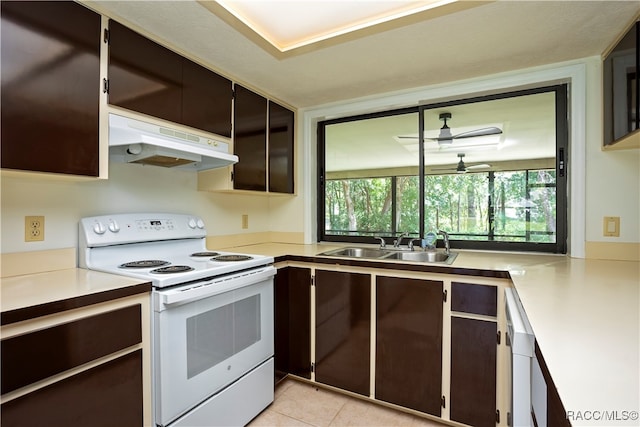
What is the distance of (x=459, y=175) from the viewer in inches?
98.1

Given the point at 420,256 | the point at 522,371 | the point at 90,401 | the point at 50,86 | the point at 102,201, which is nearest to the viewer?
the point at 522,371

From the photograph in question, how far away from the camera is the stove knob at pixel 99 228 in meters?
1.60

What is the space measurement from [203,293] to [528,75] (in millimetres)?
2333

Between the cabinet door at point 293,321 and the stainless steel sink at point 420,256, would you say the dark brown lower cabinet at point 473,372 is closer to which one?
the stainless steel sink at point 420,256

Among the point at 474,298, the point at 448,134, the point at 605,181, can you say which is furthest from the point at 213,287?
the point at 605,181

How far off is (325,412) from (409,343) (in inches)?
26.1

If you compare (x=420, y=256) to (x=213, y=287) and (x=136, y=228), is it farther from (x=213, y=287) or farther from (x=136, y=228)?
(x=136, y=228)

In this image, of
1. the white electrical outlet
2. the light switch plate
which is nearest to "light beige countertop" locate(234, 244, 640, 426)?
the light switch plate

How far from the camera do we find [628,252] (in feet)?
6.11

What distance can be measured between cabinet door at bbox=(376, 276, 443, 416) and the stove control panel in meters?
1.26

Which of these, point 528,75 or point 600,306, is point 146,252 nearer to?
point 600,306

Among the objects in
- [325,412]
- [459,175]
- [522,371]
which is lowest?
[325,412]

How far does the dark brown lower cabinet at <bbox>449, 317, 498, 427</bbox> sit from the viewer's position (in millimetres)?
1657

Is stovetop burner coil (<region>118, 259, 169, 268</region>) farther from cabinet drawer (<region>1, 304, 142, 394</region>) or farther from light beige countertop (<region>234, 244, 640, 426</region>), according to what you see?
light beige countertop (<region>234, 244, 640, 426</region>)
